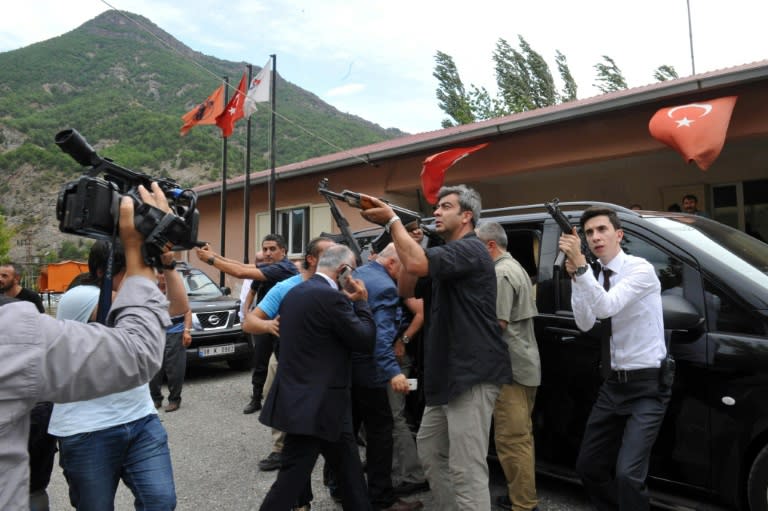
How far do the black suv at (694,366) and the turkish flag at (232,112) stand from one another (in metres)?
11.2

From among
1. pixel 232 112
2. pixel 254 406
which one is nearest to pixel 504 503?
pixel 254 406

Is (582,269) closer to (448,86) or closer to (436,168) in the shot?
(436,168)

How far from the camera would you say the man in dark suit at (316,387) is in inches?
116

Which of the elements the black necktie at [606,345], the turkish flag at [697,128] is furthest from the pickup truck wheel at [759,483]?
the turkish flag at [697,128]

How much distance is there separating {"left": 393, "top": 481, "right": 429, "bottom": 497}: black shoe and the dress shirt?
6.28ft

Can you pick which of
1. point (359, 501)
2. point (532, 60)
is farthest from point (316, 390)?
point (532, 60)

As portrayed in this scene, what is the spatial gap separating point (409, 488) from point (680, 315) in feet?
7.53

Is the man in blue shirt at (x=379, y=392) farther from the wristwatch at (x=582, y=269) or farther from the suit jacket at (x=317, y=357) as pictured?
the wristwatch at (x=582, y=269)

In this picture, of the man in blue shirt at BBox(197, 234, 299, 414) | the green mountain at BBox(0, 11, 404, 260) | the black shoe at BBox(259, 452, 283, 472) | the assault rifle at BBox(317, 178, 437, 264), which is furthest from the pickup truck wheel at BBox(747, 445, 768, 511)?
the green mountain at BBox(0, 11, 404, 260)

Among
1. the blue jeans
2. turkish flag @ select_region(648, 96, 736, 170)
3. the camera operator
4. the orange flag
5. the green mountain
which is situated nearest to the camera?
the camera operator

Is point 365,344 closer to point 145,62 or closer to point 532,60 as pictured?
point 532,60

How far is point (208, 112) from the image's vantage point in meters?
13.8

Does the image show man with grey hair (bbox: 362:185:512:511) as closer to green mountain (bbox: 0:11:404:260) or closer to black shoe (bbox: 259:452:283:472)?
black shoe (bbox: 259:452:283:472)

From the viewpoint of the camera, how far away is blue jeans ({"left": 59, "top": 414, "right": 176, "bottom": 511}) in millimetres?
2346
